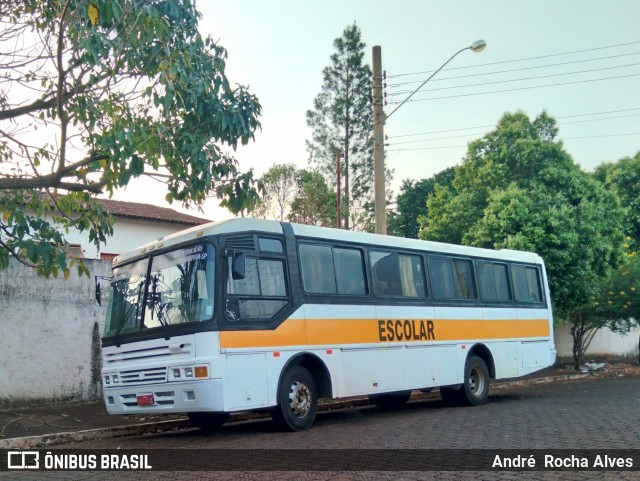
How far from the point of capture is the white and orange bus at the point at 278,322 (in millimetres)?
9812

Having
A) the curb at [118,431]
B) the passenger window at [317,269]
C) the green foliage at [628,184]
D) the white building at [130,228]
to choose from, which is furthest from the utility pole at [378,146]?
the green foliage at [628,184]

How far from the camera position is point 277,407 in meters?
10.3

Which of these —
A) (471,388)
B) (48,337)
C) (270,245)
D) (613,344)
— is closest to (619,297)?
(613,344)

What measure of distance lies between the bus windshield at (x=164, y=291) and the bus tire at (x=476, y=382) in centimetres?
666

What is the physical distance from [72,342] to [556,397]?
1021 centimetres

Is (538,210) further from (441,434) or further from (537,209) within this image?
(441,434)

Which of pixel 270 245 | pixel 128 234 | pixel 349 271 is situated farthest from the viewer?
pixel 128 234

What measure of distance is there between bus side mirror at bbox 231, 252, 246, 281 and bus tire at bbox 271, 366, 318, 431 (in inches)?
67.6

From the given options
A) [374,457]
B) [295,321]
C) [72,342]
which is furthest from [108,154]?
[72,342]

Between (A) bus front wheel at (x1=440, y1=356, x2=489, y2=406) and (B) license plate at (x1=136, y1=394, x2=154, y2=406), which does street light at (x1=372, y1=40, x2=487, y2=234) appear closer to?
(A) bus front wheel at (x1=440, y1=356, x2=489, y2=406)

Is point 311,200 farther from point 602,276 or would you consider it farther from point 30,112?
point 30,112

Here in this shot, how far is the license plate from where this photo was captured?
33.0 ft

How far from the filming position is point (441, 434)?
977 cm

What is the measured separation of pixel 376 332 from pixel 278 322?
93.6 inches
